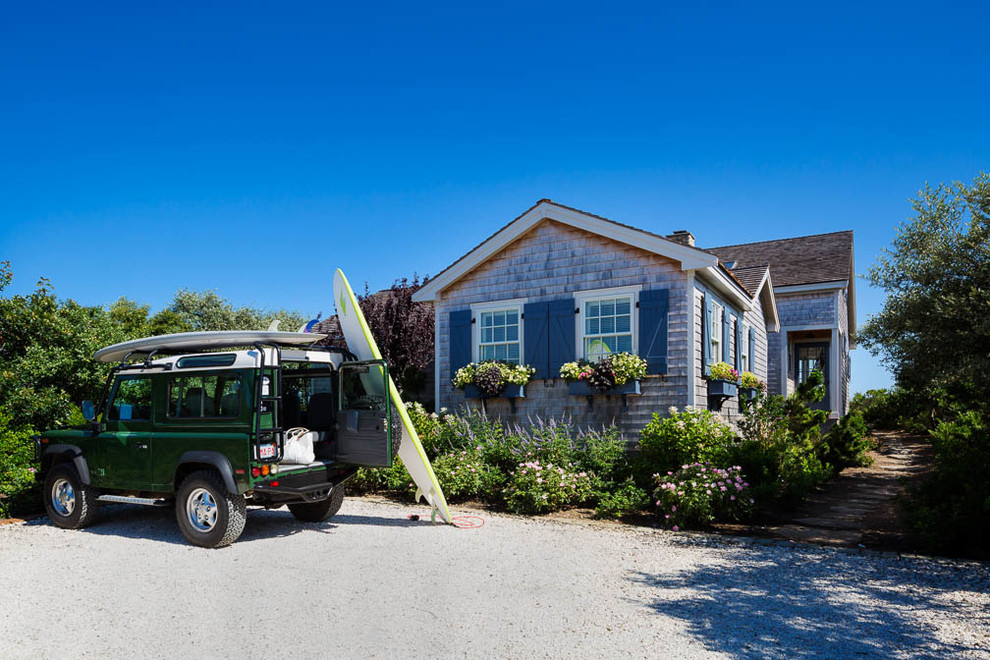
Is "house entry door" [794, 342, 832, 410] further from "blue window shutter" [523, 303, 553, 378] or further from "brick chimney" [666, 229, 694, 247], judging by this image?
"blue window shutter" [523, 303, 553, 378]

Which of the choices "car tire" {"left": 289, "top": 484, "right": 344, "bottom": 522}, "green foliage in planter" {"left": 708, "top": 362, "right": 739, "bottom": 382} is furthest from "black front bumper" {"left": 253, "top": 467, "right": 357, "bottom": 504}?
"green foliage in planter" {"left": 708, "top": 362, "right": 739, "bottom": 382}

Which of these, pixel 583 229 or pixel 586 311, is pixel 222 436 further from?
pixel 583 229

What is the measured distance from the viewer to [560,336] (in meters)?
12.2

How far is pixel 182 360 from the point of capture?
744 centimetres

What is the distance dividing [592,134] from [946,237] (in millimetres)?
5892

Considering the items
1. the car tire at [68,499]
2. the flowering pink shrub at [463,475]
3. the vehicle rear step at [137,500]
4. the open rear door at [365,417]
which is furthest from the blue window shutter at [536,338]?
the car tire at [68,499]

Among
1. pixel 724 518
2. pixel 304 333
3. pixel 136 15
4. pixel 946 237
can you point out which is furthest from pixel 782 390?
pixel 136 15

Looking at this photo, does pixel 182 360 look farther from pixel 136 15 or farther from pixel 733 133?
pixel 733 133

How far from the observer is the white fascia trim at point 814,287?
18875mm

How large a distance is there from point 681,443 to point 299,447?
5.54 metres

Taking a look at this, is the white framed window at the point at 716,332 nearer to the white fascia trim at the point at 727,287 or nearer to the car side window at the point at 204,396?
the white fascia trim at the point at 727,287

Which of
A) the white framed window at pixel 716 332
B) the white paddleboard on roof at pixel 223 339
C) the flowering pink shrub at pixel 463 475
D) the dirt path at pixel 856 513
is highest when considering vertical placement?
the white framed window at pixel 716 332

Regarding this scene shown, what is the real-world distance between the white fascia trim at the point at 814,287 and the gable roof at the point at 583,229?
244 inches

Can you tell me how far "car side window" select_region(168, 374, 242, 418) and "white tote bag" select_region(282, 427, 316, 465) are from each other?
0.80 m
